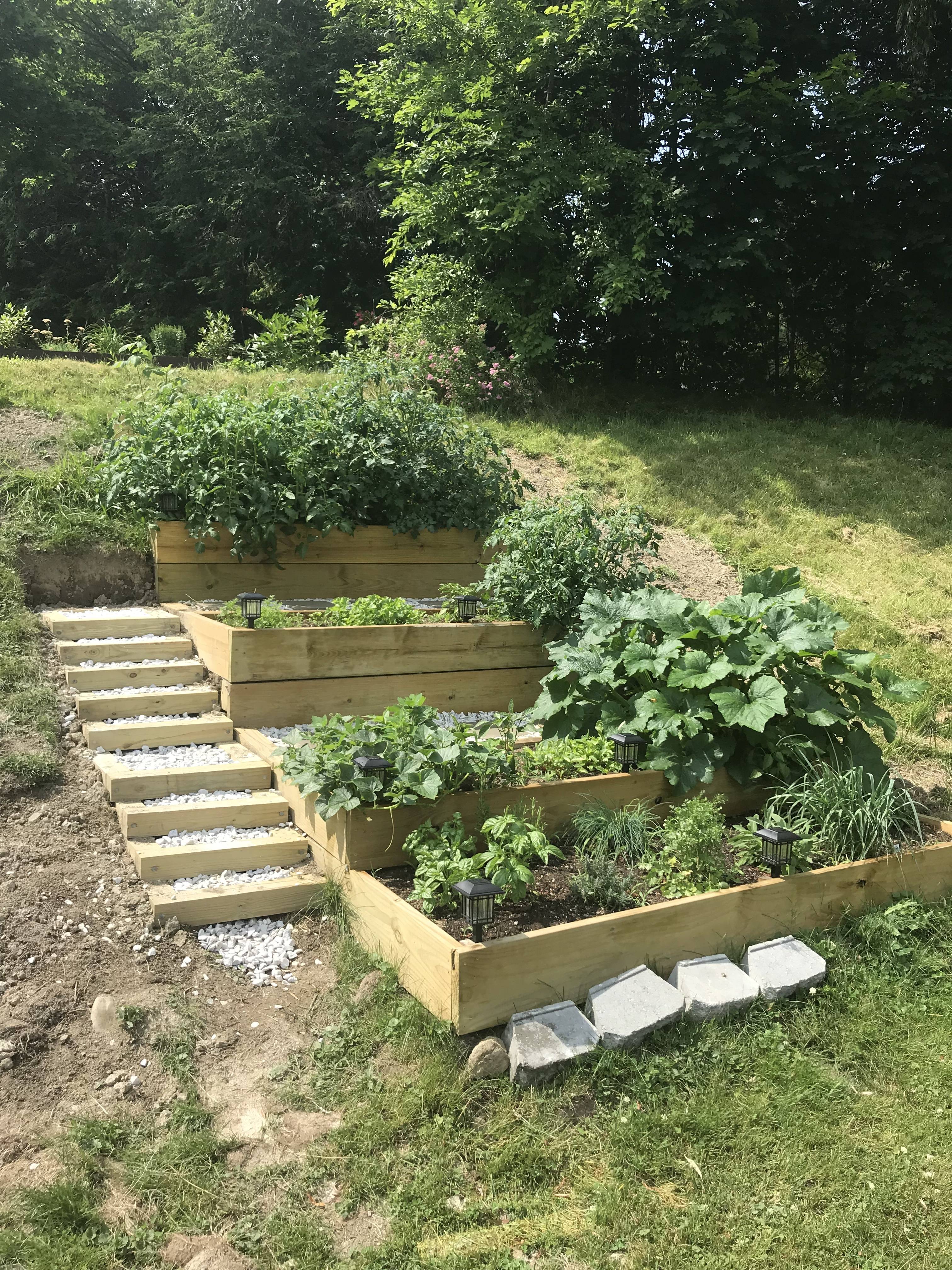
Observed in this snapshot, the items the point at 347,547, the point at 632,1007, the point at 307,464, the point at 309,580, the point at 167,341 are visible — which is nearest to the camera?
the point at 632,1007

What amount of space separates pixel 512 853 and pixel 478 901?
374 millimetres

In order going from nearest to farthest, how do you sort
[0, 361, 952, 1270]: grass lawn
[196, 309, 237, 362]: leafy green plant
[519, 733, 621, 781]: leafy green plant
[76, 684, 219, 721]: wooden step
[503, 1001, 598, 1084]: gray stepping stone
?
[0, 361, 952, 1270]: grass lawn, [503, 1001, 598, 1084]: gray stepping stone, [519, 733, 621, 781]: leafy green plant, [76, 684, 219, 721]: wooden step, [196, 309, 237, 362]: leafy green plant

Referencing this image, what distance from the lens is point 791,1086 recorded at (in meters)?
2.75

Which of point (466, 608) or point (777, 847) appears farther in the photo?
point (466, 608)

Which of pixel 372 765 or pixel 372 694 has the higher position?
pixel 372 765

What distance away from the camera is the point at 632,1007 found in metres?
2.87

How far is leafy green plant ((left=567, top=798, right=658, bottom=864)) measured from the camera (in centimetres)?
343

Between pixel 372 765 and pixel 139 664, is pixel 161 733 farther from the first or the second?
pixel 372 765

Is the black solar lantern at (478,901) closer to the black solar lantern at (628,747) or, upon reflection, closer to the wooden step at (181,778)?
the black solar lantern at (628,747)

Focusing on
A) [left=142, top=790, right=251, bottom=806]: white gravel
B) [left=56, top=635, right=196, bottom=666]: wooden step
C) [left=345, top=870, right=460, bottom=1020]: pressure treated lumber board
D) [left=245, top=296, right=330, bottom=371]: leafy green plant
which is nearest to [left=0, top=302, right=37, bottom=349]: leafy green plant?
[left=245, top=296, right=330, bottom=371]: leafy green plant

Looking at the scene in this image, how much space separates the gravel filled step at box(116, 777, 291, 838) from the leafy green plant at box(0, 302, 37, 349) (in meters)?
8.28

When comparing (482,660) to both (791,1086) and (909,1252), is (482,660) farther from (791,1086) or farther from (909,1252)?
(909,1252)

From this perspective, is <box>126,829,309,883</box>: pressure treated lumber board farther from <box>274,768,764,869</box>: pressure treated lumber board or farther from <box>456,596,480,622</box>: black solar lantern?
<box>456,596,480,622</box>: black solar lantern

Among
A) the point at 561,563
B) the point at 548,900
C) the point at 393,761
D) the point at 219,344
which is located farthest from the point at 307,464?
the point at 219,344
